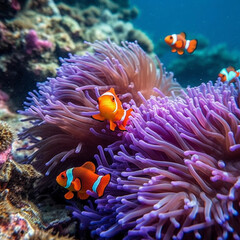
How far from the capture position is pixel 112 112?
1980mm

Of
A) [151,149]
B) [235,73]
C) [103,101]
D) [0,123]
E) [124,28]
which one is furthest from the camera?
[124,28]

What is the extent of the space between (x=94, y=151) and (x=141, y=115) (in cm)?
63

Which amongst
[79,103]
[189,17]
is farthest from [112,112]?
[189,17]

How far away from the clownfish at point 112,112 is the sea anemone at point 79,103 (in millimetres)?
184

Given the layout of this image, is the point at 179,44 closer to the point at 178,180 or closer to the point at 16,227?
the point at 178,180

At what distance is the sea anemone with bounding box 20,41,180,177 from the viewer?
2.29m

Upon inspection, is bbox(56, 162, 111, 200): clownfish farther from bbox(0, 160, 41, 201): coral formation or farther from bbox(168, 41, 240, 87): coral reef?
bbox(168, 41, 240, 87): coral reef

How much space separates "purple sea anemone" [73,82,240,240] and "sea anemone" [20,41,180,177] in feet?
1.40

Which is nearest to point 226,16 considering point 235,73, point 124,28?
point 124,28

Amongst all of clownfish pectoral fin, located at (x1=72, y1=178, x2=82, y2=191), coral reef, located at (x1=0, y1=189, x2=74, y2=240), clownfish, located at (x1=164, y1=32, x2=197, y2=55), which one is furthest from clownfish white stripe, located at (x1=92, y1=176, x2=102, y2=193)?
clownfish, located at (x1=164, y1=32, x2=197, y2=55)

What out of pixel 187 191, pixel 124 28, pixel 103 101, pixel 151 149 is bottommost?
pixel 187 191

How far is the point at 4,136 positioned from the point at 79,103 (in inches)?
39.8

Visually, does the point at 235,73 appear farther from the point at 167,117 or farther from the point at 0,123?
the point at 0,123

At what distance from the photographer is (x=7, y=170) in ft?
5.68
